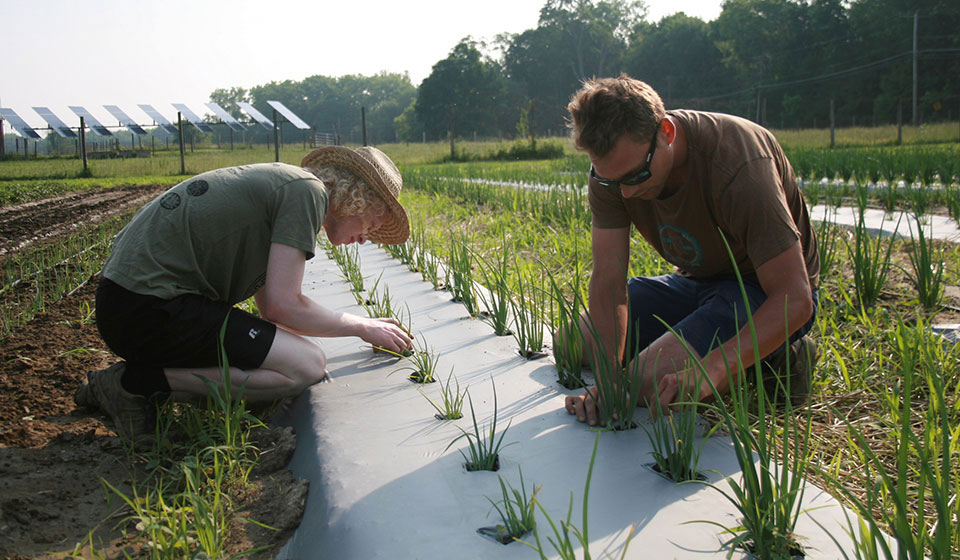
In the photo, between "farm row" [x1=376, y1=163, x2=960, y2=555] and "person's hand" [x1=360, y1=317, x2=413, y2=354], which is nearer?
"farm row" [x1=376, y1=163, x2=960, y2=555]

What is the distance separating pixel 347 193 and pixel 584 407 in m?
1.05

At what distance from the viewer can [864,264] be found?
2662mm

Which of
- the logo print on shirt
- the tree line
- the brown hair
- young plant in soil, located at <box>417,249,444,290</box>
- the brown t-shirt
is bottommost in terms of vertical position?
young plant in soil, located at <box>417,249,444,290</box>

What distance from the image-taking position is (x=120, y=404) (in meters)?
2.02

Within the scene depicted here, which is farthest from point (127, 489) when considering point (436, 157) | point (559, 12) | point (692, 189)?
point (559, 12)

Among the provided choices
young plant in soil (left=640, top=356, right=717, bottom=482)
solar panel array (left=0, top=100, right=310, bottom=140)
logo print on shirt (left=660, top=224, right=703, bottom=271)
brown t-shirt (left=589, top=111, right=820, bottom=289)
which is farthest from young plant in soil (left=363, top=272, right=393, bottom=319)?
solar panel array (left=0, top=100, right=310, bottom=140)

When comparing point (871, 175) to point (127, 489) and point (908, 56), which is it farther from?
point (908, 56)

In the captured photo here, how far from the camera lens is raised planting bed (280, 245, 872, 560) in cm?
125

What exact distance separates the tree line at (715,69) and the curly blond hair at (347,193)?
1784cm

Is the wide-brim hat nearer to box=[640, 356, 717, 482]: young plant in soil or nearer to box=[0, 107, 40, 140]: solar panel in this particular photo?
box=[640, 356, 717, 482]: young plant in soil

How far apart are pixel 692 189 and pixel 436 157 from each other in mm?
21329

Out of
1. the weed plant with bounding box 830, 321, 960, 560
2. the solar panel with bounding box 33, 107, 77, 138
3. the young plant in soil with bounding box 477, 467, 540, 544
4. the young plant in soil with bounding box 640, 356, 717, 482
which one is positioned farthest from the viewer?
the solar panel with bounding box 33, 107, 77, 138

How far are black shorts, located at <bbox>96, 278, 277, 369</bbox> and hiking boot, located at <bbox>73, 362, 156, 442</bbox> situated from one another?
3.1 inches

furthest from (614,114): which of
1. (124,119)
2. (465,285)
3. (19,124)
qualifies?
(124,119)
